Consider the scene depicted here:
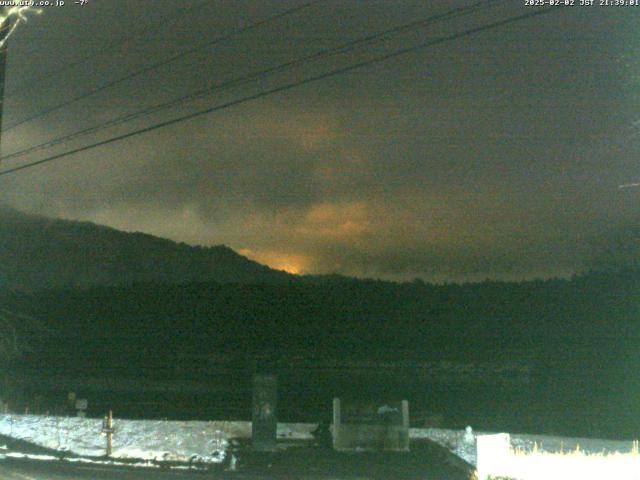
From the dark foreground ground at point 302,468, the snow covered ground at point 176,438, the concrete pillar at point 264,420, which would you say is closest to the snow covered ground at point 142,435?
the snow covered ground at point 176,438

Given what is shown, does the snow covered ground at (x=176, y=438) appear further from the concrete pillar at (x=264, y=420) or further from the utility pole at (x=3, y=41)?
the utility pole at (x=3, y=41)

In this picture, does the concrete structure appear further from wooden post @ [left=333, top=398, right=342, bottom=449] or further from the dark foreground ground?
the dark foreground ground

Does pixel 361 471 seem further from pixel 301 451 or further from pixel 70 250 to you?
pixel 70 250

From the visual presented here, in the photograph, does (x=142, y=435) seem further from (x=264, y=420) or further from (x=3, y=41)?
(x=3, y=41)

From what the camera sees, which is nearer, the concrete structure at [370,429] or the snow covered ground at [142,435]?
the concrete structure at [370,429]

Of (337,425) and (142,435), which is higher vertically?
(337,425)

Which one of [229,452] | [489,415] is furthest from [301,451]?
[489,415]

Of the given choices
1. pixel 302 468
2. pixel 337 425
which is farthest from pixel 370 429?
pixel 302 468

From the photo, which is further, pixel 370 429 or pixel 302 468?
pixel 370 429
